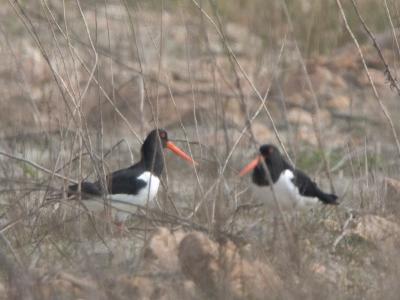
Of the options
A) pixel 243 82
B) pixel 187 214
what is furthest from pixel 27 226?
pixel 243 82

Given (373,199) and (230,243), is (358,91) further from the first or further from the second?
(230,243)

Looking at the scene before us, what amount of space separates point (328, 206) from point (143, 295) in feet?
5.88

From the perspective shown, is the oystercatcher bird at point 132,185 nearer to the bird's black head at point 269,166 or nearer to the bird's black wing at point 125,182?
the bird's black wing at point 125,182

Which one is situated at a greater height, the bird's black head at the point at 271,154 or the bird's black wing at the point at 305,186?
the bird's black head at the point at 271,154

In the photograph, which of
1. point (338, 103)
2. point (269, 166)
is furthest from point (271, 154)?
point (338, 103)

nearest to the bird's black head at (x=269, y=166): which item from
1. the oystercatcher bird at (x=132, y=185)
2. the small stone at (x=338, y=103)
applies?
the oystercatcher bird at (x=132, y=185)

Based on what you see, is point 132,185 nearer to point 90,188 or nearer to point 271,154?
point 90,188

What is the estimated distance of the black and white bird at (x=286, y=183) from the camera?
5840 mm

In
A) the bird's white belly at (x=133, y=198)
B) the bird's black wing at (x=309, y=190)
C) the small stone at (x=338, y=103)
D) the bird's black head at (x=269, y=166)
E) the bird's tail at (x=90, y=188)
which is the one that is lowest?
the small stone at (x=338, y=103)

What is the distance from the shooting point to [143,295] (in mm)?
4789

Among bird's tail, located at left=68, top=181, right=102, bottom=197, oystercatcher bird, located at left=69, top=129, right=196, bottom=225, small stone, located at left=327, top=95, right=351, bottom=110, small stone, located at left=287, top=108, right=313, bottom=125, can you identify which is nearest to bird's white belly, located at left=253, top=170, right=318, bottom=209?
oystercatcher bird, located at left=69, top=129, right=196, bottom=225

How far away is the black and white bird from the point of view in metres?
5.84

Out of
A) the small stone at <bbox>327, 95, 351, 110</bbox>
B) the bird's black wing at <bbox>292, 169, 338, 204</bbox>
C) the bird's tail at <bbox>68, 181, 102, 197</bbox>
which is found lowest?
the small stone at <bbox>327, 95, 351, 110</bbox>

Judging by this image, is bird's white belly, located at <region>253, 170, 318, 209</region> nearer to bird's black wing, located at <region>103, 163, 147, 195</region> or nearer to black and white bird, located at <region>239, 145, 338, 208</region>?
black and white bird, located at <region>239, 145, 338, 208</region>
